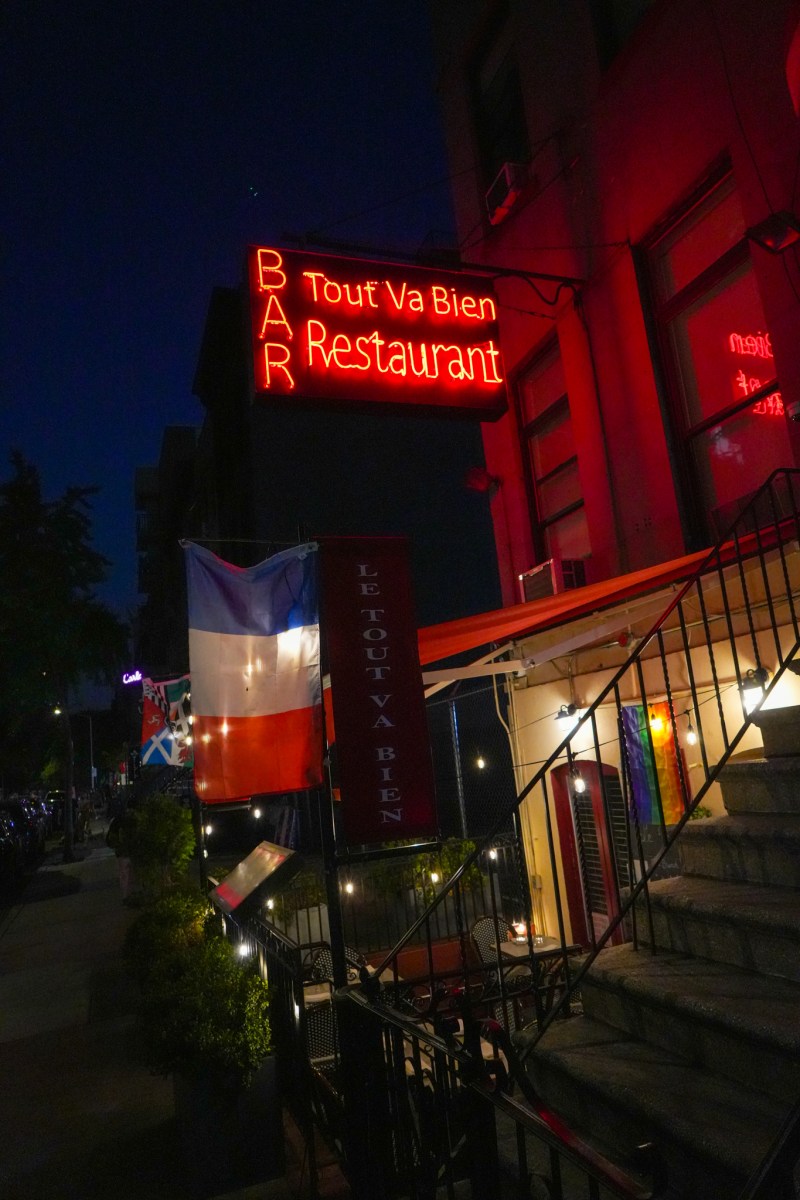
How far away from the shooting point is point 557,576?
8328mm

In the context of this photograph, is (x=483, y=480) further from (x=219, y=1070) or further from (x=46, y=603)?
(x=46, y=603)

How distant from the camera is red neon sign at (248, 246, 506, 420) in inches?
288

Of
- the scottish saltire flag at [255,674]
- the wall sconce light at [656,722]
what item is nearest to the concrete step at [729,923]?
the scottish saltire flag at [255,674]

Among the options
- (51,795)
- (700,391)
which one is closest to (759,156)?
(700,391)

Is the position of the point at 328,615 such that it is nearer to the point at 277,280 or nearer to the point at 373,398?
the point at 373,398

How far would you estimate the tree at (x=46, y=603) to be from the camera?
22.4 m

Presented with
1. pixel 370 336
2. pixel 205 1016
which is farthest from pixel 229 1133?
pixel 370 336

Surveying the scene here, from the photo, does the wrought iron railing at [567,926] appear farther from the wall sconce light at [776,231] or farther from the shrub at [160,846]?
the shrub at [160,846]

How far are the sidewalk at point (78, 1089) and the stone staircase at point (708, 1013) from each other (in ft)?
7.88

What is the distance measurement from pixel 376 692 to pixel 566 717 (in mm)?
4479

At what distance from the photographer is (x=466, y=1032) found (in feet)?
8.87

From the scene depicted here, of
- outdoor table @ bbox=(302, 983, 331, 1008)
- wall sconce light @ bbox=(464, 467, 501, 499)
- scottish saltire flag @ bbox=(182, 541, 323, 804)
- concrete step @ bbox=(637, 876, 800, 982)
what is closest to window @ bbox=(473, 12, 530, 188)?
wall sconce light @ bbox=(464, 467, 501, 499)

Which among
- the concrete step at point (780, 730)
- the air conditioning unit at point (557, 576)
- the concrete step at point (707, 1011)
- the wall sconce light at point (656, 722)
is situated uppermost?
the air conditioning unit at point (557, 576)

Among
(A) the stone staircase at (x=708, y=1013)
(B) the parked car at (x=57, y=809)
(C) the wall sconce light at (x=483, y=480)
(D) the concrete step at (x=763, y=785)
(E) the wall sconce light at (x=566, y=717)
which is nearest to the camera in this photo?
(A) the stone staircase at (x=708, y=1013)
